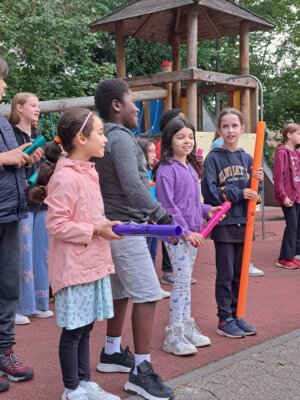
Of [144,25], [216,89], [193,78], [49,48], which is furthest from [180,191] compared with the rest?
[49,48]

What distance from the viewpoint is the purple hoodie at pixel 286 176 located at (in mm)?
7211

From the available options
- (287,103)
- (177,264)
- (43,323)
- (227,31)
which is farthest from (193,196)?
(287,103)

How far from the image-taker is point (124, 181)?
10.5ft

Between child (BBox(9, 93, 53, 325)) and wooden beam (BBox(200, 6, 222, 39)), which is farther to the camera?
wooden beam (BBox(200, 6, 222, 39))

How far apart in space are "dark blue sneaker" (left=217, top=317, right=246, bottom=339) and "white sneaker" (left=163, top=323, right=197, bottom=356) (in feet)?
1.50

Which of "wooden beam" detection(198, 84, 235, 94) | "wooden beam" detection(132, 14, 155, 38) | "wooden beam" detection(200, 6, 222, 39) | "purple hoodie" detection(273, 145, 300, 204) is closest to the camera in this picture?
"purple hoodie" detection(273, 145, 300, 204)

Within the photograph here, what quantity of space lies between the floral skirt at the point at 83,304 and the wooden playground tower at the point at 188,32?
5952 millimetres

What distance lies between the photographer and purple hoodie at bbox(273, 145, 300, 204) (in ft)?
23.7

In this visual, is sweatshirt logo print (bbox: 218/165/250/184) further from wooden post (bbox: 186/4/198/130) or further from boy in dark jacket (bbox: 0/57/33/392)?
wooden post (bbox: 186/4/198/130)

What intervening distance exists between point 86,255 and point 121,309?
2.66 feet

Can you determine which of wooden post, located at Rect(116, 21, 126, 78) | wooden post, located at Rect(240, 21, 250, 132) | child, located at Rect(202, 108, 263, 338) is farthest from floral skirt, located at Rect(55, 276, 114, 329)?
wooden post, located at Rect(116, 21, 126, 78)

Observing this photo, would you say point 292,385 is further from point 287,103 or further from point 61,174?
point 287,103

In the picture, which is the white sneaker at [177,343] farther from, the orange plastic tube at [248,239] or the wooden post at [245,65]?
the wooden post at [245,65]

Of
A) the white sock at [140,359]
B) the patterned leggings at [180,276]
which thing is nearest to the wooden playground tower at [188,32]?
the patterned leggings at [180,276]
